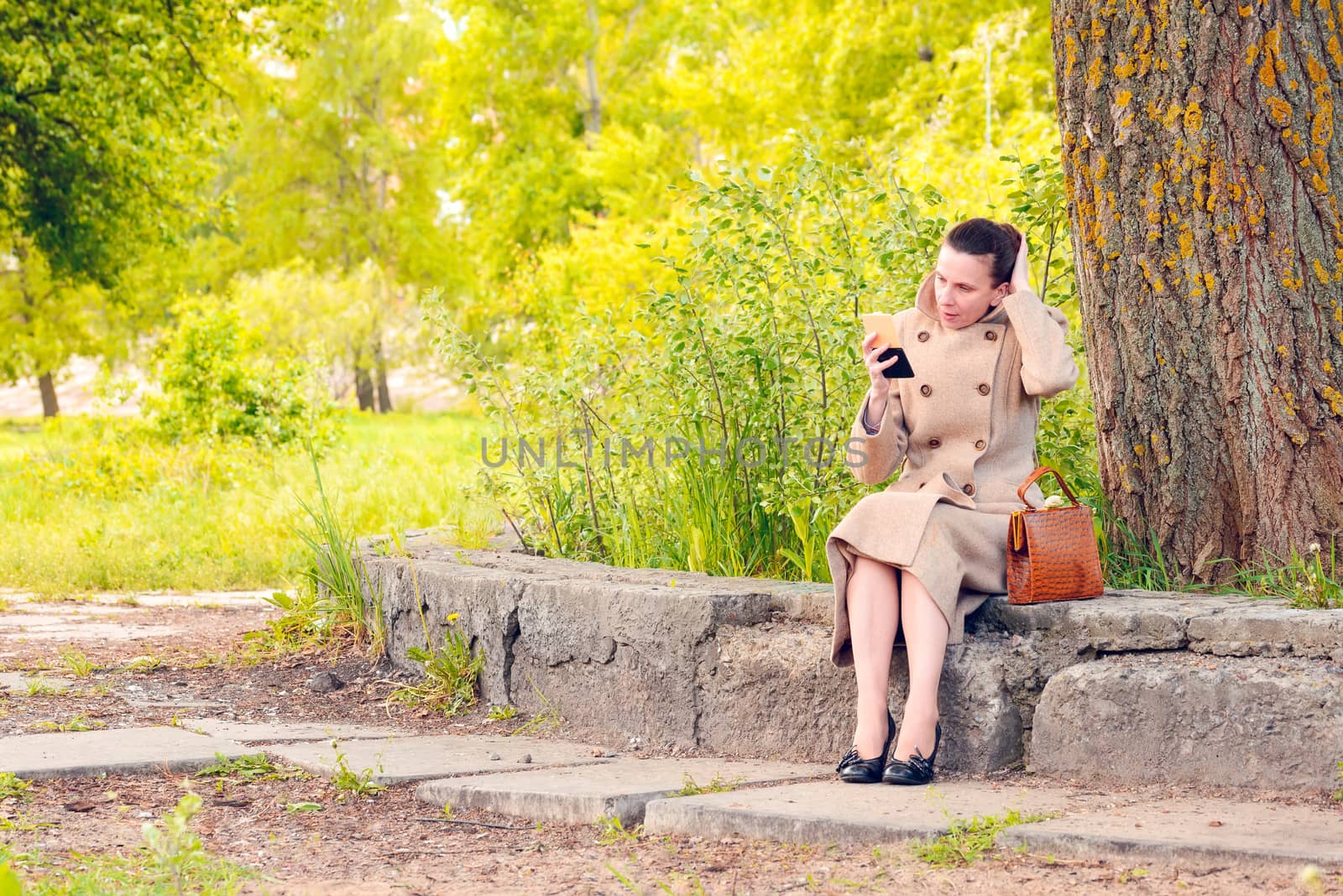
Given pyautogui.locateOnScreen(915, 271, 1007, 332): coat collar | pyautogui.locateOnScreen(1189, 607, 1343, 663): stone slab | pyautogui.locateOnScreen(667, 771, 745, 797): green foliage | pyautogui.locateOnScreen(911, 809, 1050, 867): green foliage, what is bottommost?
pyautogui.locateOnScreen(667, 771, 745, 797): green foliage

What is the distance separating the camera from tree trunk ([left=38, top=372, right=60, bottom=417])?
32.1 metres

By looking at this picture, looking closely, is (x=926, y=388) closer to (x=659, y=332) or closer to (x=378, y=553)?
(x=659, y=332)

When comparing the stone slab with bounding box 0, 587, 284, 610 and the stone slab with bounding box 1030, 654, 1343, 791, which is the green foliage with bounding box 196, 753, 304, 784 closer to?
the stone slab with bounding box 1030, 654, 1343, 791

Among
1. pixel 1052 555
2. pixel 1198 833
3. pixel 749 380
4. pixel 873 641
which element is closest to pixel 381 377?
pixel 749 380

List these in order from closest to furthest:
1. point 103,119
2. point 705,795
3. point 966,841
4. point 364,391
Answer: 1. point 966,841
2. point 705,795
3. point 103,119
4. point 364,391

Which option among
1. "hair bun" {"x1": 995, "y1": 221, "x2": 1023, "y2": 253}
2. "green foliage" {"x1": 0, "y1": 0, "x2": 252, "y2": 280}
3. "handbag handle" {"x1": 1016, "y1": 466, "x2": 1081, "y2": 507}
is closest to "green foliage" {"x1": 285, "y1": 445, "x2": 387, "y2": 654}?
"handbag handle" {"x1": 1016, "y1": 466, "x2": 1081, "y2": 507}

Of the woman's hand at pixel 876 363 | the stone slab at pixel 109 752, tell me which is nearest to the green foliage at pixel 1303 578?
the woman's hand at pixel 876 363

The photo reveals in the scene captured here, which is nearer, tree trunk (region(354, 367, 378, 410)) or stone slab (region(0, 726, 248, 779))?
stone slab (region(0, 726, 248, 779))

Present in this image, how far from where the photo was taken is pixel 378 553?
17.0 ft

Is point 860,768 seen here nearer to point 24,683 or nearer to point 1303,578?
point 1303,578

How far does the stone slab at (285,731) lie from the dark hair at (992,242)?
2210 mm

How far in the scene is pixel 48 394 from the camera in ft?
108

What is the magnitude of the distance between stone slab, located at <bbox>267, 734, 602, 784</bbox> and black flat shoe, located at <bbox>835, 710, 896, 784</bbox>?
76cm

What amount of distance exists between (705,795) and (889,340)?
1.27m
